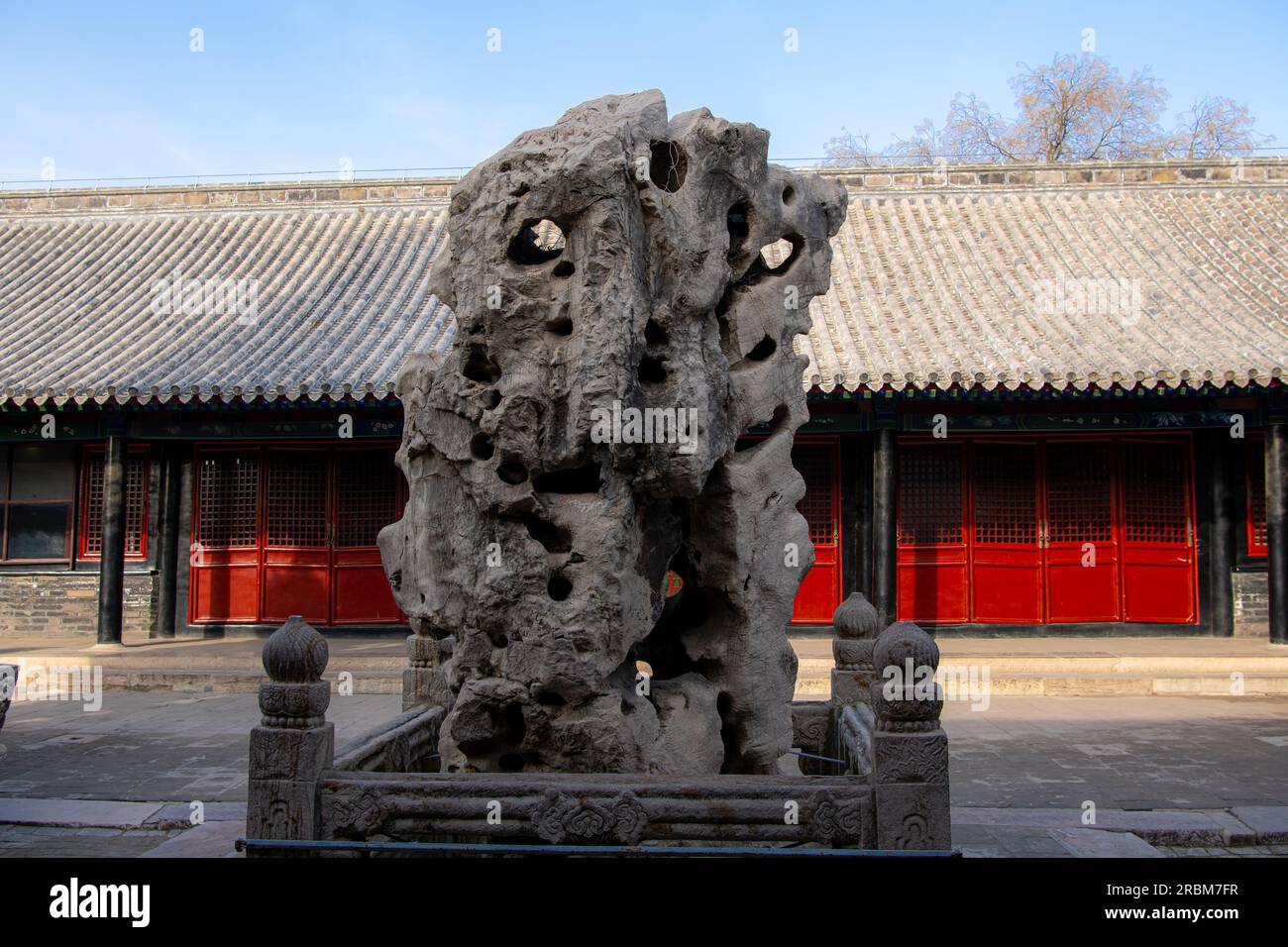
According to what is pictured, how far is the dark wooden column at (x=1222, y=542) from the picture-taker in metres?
12.5

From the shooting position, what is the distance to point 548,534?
415 cm

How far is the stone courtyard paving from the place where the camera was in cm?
545

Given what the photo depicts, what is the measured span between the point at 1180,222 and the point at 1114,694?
7.38 meters

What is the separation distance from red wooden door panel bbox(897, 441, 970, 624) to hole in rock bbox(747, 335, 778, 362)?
8358 millimetres

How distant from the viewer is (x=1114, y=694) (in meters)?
10.4

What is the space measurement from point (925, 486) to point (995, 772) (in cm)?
616

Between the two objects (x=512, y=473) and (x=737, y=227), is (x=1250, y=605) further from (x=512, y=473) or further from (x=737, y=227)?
(x=512, y=473)

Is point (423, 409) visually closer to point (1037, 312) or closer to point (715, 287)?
point (715, 287)

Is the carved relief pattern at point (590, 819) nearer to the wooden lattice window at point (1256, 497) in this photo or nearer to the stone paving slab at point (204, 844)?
the stone paving slab at point (204, 844)

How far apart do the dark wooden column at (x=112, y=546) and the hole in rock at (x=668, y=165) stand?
31.8 ft

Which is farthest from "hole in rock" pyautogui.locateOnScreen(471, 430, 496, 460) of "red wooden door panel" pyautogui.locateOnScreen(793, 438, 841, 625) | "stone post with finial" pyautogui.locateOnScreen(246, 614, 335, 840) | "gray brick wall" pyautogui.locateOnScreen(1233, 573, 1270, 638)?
"gray brick wall" pyautogui.locateOnScreen(1233, 573, 1270, 638)

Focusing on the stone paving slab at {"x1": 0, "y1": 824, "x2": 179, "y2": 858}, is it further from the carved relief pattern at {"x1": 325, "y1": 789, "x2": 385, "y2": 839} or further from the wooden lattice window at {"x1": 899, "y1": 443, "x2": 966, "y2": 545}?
the wooden lattice window at {"x1": 899, "y1": 443, "x2": 966, "y2": 545}

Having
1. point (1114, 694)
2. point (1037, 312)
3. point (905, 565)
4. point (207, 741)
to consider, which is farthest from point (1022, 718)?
point (207, 741)

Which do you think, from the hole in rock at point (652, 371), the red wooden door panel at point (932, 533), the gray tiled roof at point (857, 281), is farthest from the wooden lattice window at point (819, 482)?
the hole in rock at point (652, 371)
